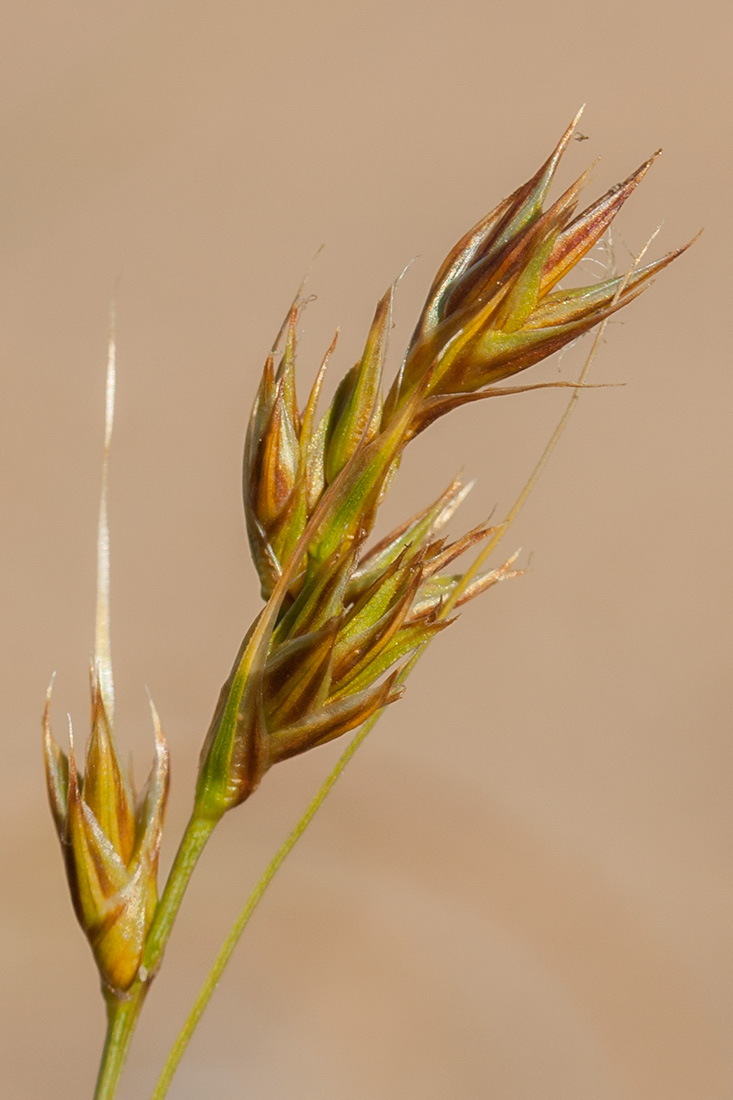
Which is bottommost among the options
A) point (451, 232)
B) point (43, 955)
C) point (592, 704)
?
point (43, 955)

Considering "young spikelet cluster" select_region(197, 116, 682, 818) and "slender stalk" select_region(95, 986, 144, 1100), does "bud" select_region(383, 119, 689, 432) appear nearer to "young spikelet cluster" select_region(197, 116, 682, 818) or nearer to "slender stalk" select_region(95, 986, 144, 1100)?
"young spikelet cluster" select_region(197, 116, 682, 818)

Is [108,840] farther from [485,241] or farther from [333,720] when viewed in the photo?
[485,241]

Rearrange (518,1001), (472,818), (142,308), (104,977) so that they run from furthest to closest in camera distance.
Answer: (142,308) → (472,818) → (518,1001) → (104,977)

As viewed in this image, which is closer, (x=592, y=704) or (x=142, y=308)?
(x=592, y=704)

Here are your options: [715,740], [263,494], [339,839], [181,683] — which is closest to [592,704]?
[715,740]

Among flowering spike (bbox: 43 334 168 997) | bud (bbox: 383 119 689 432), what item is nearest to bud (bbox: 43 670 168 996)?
flowering spike (bbox: 43 334 168 997)

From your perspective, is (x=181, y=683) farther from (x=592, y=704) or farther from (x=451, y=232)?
(x=451, y=232)

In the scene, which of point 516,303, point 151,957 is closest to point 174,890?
point 151,957
